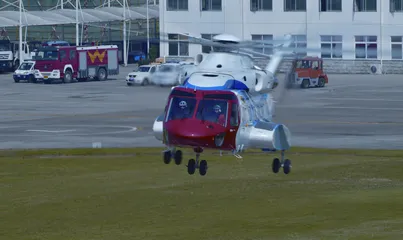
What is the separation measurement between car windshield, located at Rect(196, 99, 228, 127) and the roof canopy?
105 meters

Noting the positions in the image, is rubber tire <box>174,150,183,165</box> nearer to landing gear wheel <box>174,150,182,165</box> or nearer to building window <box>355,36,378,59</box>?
landing gear wheel <box>174,150,182,165</box>

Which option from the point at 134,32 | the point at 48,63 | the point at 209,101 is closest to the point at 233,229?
the point at 209,101

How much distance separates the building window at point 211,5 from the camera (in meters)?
120

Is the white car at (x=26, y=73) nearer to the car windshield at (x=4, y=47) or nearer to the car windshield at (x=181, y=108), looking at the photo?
the car windshield at (x=4, y=47)

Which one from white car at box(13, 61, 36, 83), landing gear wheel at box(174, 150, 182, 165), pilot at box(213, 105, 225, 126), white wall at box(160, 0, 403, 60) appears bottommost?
landing gear wheel at box(174, 150, 182, 165)

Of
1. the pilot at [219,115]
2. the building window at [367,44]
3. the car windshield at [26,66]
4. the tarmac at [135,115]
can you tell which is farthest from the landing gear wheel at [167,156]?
the building window at [367,44]

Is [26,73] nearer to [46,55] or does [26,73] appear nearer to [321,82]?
[46,55]

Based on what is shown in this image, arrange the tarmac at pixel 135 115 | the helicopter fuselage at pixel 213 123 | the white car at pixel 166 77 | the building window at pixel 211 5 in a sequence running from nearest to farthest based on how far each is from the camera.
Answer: the helicopter fuselage at pixel 213 123
the white car at pixel 166 77
the tarmac at pixel 135 115
the building window at pixel 211 5

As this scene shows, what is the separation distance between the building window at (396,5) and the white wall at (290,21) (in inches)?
19.7

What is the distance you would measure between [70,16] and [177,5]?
26.1m

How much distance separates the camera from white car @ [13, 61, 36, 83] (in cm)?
11406

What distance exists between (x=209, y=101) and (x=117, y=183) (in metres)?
22.4

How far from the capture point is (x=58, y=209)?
153ft

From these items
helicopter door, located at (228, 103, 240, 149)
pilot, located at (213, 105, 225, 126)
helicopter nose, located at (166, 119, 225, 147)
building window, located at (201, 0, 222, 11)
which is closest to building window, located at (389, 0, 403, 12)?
building window, located at (201, 0, 222, 11)
